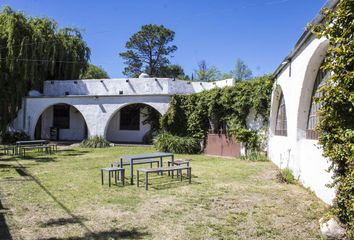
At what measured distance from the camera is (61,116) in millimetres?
26359

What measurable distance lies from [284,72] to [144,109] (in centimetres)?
1367

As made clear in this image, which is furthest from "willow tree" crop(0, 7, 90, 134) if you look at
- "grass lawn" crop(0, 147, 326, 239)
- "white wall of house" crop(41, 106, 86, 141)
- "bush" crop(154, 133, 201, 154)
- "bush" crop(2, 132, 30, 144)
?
"grass lawn" crop(0, 147, 326, 239)

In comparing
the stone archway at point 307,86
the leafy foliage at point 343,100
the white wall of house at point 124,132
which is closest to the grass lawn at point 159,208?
the leafy foliage at point 343,100

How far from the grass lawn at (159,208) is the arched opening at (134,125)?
40.9 ft

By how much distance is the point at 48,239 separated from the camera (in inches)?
196

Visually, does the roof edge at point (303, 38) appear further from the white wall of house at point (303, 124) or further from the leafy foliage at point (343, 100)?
the leafy foliage at point (343, 100)

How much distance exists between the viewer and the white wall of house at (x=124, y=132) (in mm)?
24312

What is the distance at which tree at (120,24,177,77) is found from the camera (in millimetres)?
42562

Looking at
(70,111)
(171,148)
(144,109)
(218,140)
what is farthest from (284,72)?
(70,111)

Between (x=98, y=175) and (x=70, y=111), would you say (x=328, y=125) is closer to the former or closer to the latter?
(x=98, y=175)

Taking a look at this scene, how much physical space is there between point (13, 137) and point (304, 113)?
1988cm

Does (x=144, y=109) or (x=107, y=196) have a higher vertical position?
(x=144, y=109)

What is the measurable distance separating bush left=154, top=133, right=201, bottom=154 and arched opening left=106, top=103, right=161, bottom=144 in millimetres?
4978

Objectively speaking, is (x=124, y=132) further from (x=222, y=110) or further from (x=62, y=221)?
(x=62, y=221)
